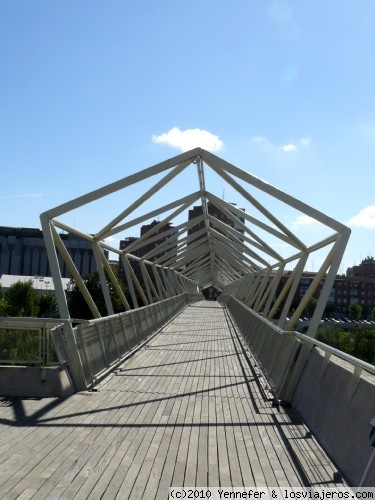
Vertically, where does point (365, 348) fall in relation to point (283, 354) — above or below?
below

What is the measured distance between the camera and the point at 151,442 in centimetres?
645

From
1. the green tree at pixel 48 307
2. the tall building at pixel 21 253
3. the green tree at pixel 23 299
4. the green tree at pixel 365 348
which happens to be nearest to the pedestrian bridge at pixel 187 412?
the green tree at pixel 23 299

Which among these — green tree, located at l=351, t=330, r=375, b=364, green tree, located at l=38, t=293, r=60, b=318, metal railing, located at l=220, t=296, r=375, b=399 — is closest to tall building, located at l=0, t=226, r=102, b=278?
green tree, located at l=38, t=293, r=60, b=318

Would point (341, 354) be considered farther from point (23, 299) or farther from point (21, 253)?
point (21, 253)

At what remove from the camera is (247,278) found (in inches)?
1614

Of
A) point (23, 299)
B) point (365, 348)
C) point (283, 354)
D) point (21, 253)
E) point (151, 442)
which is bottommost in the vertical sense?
point (365, 348)

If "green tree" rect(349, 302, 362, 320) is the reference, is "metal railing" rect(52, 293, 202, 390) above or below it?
below

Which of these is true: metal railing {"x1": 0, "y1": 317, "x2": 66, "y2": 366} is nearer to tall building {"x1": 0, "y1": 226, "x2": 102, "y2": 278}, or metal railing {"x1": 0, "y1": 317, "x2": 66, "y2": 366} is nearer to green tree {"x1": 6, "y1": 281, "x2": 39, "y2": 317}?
green tree {"x1": 6, "y1": 281, "x2": 39, "y2": 317}

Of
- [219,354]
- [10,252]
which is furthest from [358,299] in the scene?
[219,354]

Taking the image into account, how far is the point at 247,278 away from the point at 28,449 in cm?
3546

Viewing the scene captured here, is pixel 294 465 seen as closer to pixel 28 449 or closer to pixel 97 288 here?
pixel 28 449

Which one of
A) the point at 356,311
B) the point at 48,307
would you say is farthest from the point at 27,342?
the point at 356,311

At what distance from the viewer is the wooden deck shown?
514cm

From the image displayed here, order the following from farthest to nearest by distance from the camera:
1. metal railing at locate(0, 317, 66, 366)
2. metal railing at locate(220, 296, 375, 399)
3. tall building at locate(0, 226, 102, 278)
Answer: tall building at locate(0, 226, 102, 278) → metal railing at locate(0, 317, 66, 366) → metal railing at locate(220, 296, 375, 399)
